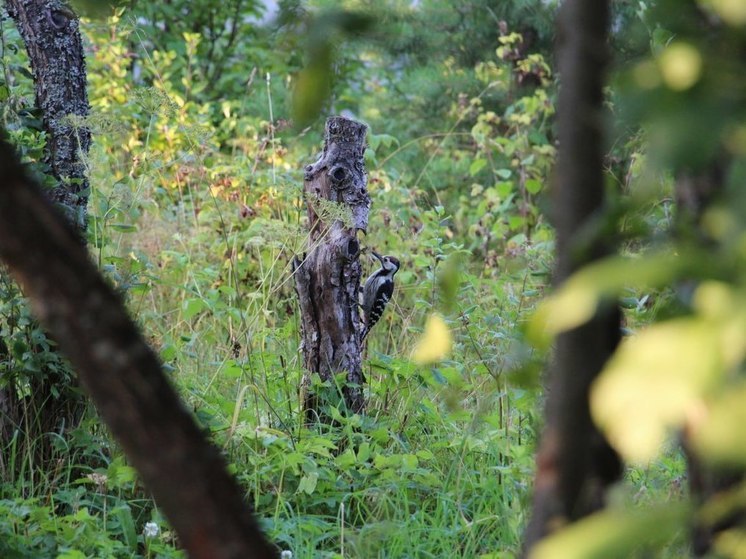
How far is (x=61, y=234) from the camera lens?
0.78m

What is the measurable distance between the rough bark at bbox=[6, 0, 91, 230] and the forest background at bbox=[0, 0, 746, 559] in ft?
0.24

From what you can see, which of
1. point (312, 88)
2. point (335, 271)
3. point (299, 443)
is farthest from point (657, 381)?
point (335, 271)

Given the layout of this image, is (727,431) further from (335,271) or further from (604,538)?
(335,271)

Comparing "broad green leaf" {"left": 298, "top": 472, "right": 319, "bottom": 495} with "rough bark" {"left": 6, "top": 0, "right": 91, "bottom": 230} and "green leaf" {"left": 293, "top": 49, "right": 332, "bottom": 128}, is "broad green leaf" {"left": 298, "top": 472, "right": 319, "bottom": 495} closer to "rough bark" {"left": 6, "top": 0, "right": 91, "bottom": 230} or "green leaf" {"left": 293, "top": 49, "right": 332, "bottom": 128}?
"rough bark" {"left": 6, "top": 0, "right": 91, "bottom": 230}

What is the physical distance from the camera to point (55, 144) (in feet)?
9.80

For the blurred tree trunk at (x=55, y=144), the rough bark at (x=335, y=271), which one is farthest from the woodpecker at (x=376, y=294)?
the blurred tree trunk at (x=55, y=144)

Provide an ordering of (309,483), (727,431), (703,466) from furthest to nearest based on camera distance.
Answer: (309,483)
(703,466)
(727,431)

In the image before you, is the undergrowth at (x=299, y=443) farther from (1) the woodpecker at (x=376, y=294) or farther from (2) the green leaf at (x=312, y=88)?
(2) the green leaf at (x=312, y=88)

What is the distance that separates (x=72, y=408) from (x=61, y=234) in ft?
7.74

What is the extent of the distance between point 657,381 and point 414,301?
3613 mm

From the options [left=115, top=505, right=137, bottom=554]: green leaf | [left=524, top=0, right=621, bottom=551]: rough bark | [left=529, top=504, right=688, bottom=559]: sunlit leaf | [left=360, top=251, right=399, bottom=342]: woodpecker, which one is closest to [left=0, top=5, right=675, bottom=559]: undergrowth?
[left=115, top=505, right=137, bottom=554]: green leaf

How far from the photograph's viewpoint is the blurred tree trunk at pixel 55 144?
9.43 feet

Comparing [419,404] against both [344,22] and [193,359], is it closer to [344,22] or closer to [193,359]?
Answer: [193,359]

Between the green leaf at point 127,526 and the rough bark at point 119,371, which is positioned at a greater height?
the rough bark at point 119,371
